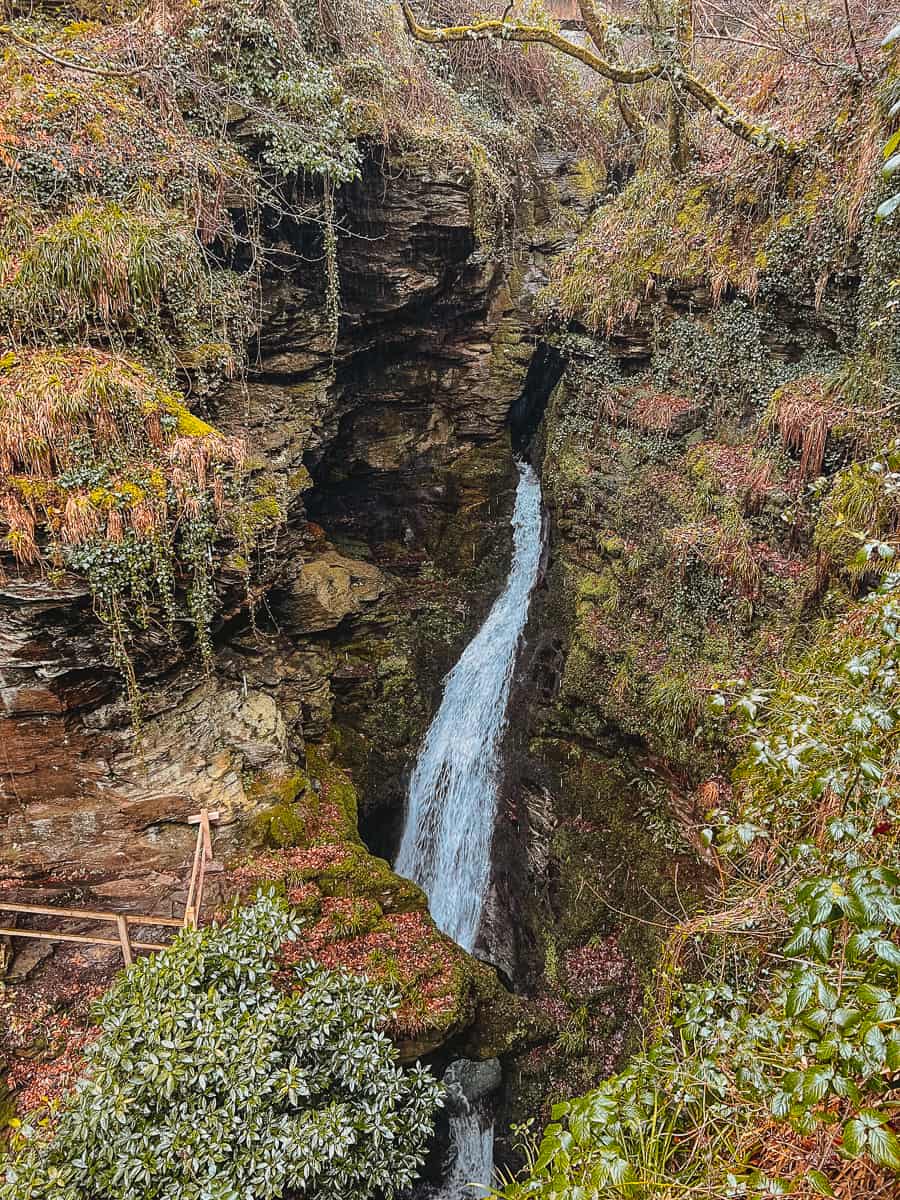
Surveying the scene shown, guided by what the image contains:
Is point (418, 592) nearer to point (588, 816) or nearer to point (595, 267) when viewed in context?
point (588, 816)

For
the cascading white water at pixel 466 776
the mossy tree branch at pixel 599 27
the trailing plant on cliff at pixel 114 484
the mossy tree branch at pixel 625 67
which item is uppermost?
the mossy tree branch at pixel 599 27

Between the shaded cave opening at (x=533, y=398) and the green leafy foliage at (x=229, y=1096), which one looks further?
the shaded cave opening at (x=533, y=398)

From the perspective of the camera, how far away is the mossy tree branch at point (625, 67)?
23.4ft

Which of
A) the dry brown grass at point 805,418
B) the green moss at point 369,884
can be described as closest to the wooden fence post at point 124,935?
the green moss at point 369,884

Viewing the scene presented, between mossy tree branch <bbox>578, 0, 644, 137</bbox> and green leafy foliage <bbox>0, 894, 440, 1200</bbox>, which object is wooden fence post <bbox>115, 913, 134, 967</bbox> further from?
mossy tree branch <bbox>578, 0, 644, 137</bbox>

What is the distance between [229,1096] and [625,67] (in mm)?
11522

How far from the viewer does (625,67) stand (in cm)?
819

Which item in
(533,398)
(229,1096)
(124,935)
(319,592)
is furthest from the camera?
(533,398)

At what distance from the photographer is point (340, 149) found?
8023 mm

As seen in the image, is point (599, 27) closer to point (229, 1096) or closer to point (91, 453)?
point (91, 453)

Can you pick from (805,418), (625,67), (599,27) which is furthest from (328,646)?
(599,27)

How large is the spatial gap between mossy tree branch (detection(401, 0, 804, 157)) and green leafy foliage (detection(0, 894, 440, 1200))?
31.0 ft

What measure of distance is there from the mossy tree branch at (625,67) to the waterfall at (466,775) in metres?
5.83

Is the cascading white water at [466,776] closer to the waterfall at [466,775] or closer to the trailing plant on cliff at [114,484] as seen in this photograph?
the waterfall at [466,775]
